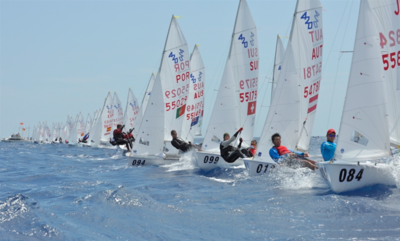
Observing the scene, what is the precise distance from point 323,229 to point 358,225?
0.44 metres

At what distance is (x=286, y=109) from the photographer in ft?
37.1

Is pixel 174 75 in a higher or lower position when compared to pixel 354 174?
higher

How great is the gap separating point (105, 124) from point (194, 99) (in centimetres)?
1938

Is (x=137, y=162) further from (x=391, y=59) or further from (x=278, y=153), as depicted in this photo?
(x=391, y=59)

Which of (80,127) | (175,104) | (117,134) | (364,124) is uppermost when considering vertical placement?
(175,104)

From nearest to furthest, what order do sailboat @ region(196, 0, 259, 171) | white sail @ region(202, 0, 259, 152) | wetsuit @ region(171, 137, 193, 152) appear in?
1. sailboat @ region(196, 0, 259, 171)
2. wetsuit @ region(171, 137, 193, 152)
3. white sail @ region(202, 0, 259, 152)

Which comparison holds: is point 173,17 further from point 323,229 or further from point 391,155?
point 323,229

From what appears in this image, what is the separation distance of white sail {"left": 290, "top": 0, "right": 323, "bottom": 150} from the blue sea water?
13.2ft

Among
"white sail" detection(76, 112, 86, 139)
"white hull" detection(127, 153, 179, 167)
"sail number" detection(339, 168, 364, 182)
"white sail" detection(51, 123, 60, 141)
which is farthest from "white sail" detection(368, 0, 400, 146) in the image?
"white sail" detection(51, 123, 60, 141)

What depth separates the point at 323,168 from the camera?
7.45m

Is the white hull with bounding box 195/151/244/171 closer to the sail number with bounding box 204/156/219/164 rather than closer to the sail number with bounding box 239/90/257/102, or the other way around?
the sail number with bounding box 204/156/219/164

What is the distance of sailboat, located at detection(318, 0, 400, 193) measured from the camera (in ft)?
23.0

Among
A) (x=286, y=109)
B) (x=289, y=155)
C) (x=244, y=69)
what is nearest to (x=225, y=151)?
(x=286, y=109)

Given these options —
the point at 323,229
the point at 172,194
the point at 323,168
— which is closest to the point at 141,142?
the point at 172,194
